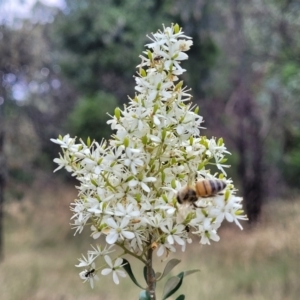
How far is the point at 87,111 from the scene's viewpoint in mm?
5039

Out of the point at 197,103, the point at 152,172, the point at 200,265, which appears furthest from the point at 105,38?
the point at 152,172

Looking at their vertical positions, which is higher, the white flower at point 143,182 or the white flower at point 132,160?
the white flower at point 132,160

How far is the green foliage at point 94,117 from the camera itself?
16.1 feet

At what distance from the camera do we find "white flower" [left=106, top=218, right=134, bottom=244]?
628 millimetres

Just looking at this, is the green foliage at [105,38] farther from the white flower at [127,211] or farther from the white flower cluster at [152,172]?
the white flower at [127,211]

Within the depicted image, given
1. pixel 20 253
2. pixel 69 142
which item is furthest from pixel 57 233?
pixel 69 142

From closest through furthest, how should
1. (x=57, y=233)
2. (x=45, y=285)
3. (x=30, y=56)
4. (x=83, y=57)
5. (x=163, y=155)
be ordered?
(x=163, y=155) < (x=45, y=285) < (x=30, y=56) < (x=83, y=57) < (x=57, y=233)

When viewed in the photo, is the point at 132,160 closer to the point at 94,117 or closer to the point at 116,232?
the point at 116,232

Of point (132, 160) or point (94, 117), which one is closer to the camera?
point (132, 160)

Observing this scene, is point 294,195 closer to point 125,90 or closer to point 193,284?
point 193,284

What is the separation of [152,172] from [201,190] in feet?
0.29

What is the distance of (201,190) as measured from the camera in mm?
649

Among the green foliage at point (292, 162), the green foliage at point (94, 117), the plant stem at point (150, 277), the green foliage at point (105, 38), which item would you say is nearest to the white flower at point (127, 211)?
the plant stem at point (150, 277)

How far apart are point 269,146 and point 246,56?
1601 mm
